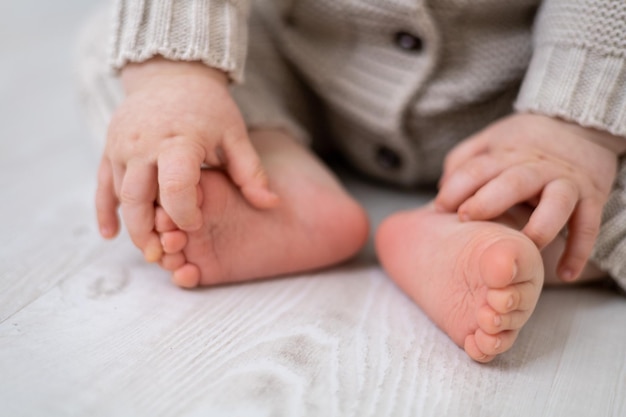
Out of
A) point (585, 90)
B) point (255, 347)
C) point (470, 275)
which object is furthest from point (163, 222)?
point (585, 90)

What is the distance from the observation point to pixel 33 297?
2.01 ft

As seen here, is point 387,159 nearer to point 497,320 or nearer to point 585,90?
point 585,90

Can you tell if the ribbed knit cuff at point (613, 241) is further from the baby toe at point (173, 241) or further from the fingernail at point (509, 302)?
the baby toe at point (173, 241)

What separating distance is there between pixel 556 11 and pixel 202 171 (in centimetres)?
38

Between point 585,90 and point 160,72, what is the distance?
1.33 feet

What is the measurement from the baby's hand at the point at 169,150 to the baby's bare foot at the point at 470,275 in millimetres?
143

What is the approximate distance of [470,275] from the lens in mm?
534

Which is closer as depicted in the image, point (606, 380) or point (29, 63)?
point (606, 380)

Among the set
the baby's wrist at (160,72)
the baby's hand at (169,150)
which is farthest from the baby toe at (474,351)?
the baby's wrist at (160,72)

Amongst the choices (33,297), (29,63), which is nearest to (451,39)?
(33,297)

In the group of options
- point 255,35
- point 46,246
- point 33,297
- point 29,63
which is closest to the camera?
point 33,297

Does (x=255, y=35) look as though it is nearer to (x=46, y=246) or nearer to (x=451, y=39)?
(x=451, y=39)

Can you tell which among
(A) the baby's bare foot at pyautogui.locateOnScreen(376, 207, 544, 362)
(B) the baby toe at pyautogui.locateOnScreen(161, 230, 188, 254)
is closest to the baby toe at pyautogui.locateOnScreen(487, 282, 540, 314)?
(A) the baby's bare foot at pyautogui.locateOnScreen(376, 207, 544, 362)

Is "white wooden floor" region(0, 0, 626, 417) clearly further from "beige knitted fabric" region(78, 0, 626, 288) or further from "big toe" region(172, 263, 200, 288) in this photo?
"beige knitted fabric" region(78, 0, 626, 288)
